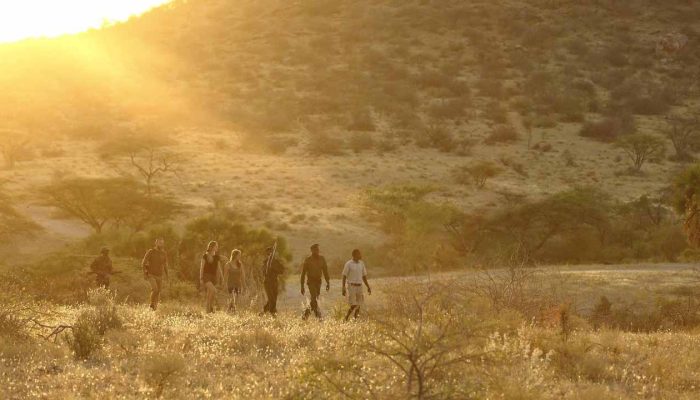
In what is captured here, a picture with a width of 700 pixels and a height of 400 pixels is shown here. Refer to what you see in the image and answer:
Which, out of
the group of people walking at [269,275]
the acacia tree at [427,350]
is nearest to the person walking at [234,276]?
the group of people walking at [269,275]

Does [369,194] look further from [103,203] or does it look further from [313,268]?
[313,268]

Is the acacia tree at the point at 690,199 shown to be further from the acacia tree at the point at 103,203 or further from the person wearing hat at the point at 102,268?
the acacia tree at the point at 103,203

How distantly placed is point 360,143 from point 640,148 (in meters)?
18.9

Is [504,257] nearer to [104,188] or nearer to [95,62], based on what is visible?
[104,188]

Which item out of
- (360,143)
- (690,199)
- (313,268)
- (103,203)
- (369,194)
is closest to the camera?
(313,268)

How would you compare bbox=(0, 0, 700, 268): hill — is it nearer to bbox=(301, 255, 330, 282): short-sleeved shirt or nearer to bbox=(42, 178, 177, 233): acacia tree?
bbox=(42, 178, 177, 233): acacia tree

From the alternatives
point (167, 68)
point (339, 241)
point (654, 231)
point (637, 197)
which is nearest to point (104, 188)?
point (339, 241)

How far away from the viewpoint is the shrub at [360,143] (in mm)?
53219

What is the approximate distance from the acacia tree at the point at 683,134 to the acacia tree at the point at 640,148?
1.45 metres

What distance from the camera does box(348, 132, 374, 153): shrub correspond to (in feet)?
175

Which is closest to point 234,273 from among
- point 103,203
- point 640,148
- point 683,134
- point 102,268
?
point 102,268

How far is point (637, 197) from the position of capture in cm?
4334

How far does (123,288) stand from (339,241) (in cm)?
1641

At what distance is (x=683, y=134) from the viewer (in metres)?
57.1
